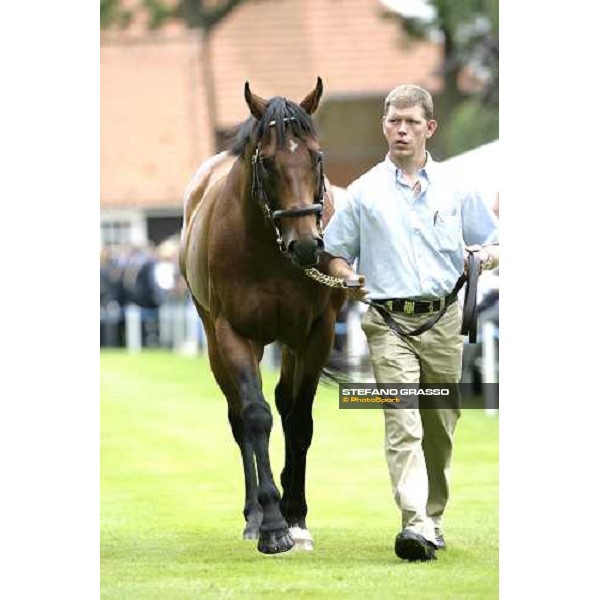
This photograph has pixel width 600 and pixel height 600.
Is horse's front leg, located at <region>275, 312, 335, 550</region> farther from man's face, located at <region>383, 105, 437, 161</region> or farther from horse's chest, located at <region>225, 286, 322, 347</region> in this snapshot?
man's face, located at <region>383, 105, 437, 161</region>

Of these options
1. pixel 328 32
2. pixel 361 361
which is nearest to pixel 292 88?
pixel 328 32

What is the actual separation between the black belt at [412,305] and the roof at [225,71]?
1.54 m

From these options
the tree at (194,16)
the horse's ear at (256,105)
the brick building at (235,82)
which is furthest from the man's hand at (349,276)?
the tree at (194,16)

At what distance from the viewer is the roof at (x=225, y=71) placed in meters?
11.4

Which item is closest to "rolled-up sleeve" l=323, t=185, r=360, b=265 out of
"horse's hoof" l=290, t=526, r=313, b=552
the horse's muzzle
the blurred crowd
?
the horse's muzzle

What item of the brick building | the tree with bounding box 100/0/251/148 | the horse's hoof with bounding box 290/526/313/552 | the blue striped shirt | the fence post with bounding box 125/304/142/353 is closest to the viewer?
the blue striped shirt

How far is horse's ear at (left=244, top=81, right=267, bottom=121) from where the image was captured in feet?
29.4

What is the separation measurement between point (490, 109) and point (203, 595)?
449cm

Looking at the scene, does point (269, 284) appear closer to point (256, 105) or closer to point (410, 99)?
point (256, 105)

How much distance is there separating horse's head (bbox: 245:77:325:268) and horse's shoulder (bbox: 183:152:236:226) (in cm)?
136

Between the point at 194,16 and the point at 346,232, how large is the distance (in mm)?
4958

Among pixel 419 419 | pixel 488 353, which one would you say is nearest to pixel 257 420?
pixel 419 419

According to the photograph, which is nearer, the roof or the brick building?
the brick building
